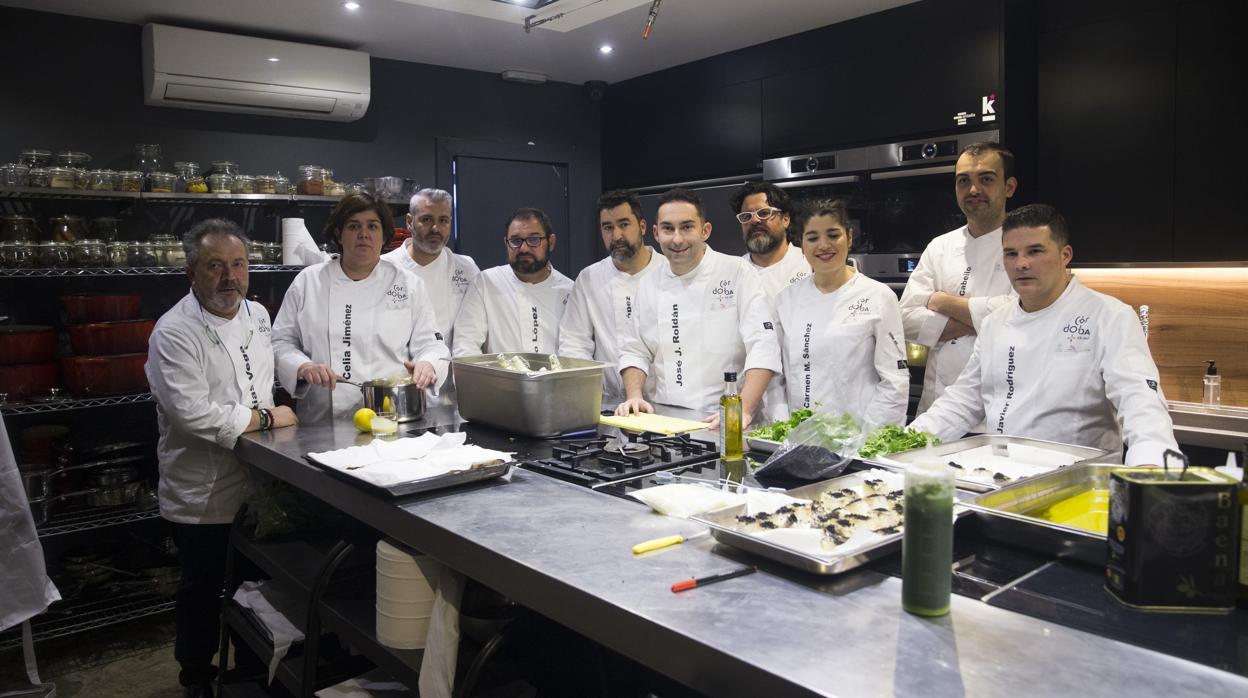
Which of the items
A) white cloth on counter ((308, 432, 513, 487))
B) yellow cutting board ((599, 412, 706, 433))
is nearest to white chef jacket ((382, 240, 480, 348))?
yellow cutting board ((599, 412, 706, 433))

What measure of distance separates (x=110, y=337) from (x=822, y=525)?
375 cm

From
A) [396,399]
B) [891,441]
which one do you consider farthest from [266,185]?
[891,441]

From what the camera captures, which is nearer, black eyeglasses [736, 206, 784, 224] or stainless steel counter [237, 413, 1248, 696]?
stainless steel counter [237, 413, 1248, 696]

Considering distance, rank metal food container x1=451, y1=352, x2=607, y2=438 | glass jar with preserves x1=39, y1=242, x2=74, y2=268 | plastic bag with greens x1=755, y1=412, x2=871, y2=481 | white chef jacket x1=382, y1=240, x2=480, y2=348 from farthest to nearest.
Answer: white chef jacket x1=382, y1=240, x2=480, y2=348, glass jar with preserves x1=39, y1=242, x2=74, y2=268, metal food container x1=451, y1=352, x2=607, y2=438, plastic bag with greens x1=755, y1=412, x2=871, y2=481

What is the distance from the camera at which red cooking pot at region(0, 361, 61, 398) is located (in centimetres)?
383

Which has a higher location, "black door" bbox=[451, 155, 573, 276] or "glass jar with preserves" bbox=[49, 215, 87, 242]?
"black door" bbox=[451, 155, 573, 276]

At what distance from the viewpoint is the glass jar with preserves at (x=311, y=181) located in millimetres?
4746

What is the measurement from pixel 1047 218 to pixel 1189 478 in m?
1.37

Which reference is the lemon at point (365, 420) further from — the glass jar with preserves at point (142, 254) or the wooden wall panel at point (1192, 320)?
the wooden wall panel at point (1192, 320)

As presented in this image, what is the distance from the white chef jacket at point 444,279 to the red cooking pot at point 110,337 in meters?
1.21

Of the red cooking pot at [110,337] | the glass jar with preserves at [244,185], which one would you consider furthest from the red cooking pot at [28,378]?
the glass jar with preserves at [244,185]

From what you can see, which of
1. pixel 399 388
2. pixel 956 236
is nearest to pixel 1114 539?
pixel 399 388

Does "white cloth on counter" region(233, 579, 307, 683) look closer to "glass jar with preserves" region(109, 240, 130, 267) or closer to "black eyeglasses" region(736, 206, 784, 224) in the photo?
"glass jar with preserves" region(109, 240, 130, 267)

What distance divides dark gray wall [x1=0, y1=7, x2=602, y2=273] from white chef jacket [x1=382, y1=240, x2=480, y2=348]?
124 cm
